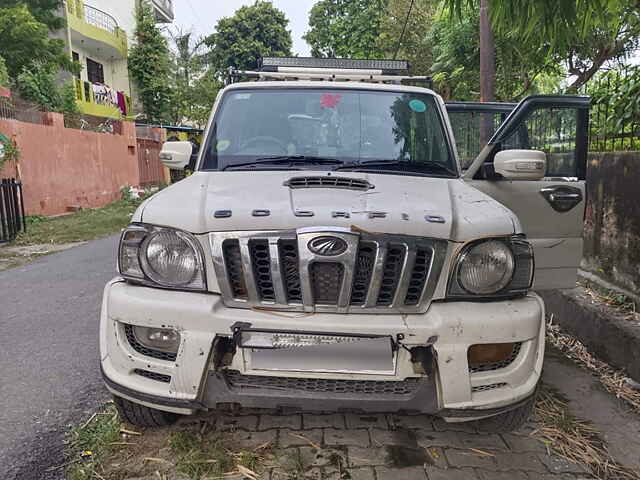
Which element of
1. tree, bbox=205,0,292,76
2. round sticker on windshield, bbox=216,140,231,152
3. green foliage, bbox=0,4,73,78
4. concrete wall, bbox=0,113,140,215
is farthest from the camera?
tree, bbox=205,0,292,76

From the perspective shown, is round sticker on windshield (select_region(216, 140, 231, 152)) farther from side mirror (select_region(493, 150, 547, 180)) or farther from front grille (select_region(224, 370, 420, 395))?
side mirror (select_region(493, 150, 547, 180))

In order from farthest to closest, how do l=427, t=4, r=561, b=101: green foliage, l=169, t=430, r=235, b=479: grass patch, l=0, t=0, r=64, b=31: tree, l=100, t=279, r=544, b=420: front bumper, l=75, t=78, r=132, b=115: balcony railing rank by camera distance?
l=75, t=78, r=132, b=115: balcony railing < l=0, t=0, r=64, b=31: tree < l=427, t=4, r=561, b=101: green foliage < l=169, t=430, r=235, b=479: grass patch < l=100, t=279, r=544, b=420: front bumper

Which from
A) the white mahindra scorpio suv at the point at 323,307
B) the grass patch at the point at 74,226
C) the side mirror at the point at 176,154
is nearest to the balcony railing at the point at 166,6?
the grass patch at the point at 74,226

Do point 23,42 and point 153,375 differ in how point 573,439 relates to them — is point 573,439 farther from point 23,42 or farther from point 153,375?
point 23,42

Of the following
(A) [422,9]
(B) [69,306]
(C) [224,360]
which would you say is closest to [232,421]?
(C) [224,360]

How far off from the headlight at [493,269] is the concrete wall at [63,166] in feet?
34.1

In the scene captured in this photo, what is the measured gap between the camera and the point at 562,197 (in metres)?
3.43

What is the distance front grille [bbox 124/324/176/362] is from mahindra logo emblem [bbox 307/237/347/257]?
2.40 feet

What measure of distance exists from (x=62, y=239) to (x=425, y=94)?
25.7 ft

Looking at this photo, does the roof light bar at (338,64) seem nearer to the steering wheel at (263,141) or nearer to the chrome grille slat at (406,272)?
the steering wheel at (263,141)

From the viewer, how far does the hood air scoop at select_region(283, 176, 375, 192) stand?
103 inches

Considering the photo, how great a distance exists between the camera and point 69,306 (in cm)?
500

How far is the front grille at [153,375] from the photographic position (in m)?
2.16

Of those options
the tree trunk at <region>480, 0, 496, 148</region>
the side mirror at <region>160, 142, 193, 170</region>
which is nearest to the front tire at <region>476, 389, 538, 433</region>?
the side mirror at <region>160, 142, 193, 170</region>
